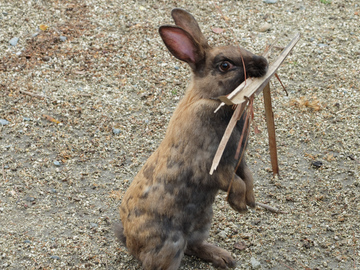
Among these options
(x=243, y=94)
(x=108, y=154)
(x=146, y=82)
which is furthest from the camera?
(x=146, y=82)

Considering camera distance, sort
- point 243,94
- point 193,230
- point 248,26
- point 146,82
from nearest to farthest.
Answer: point 243,94 < point 193,230 < point 146,82 < point 248,26

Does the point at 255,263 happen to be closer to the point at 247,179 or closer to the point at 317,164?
the point at 247,179

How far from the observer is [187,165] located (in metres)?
4.41

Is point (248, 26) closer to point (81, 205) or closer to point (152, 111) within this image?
point (152, 111)

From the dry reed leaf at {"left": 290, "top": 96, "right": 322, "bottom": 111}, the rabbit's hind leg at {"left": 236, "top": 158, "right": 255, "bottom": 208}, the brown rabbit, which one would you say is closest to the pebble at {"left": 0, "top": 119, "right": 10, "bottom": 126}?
the brown rabbit

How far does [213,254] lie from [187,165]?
109cm

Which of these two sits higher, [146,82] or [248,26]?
[248,26]

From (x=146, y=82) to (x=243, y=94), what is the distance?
3.14 m

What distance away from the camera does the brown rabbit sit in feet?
14.3

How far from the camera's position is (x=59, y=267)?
4.86m

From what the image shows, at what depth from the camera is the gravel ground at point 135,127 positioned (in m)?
5.14

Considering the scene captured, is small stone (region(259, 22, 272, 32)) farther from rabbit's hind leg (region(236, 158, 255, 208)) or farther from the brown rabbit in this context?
rabbit's hind leg (region(236, 158, 255, 208))

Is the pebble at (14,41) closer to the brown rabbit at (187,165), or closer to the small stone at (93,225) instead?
the small stone at (93,225)

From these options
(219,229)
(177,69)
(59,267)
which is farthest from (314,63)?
(59,267)
